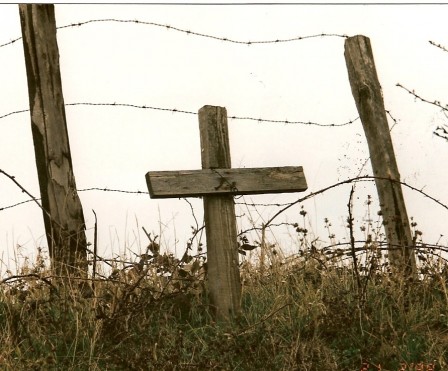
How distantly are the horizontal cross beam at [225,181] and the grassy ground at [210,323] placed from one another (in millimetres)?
636

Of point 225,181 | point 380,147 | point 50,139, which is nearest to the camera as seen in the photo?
point 225,181

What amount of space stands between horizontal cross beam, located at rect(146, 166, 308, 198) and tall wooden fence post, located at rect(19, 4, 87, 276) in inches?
49.0

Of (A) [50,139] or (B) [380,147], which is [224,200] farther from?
(B) [380,147]

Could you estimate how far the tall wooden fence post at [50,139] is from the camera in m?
6.82

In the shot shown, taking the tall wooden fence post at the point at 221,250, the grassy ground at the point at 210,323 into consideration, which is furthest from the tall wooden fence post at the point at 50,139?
the tall wooden fence post at the point at 221,250

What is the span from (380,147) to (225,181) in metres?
2.00

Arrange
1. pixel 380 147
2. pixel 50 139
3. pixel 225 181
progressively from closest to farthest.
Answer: pixel 225 181
pixel 50 139
pixel 380 147

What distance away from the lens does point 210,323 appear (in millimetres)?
6125

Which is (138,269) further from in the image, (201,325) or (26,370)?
(26,370)

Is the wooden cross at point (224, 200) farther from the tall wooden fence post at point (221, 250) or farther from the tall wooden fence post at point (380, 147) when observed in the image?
the tall wooden fence post at point (380, 147)

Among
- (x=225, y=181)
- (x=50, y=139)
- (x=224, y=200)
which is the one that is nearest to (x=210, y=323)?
(x=224, y=200)

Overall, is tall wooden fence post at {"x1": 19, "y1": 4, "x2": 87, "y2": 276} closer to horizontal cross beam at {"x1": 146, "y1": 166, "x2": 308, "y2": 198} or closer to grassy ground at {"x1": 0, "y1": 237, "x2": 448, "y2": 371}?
grassy ground at {"x1": 0, "y1": 237, "x2": 448, "y2": 371}

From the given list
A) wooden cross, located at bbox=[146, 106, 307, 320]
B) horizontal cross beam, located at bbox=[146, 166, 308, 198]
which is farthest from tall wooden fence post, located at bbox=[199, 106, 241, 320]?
horizontal cross beam, located at bbox=[146, 166, 308, 198]

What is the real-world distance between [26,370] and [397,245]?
11.0 feet
